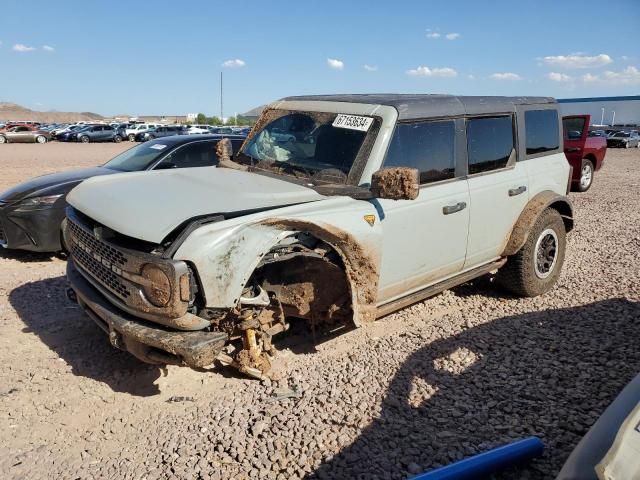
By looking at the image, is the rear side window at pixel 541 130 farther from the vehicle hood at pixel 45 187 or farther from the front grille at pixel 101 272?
the vehicle hood at pixel 45 187

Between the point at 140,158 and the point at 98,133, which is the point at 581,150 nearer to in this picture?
the point at 140,158

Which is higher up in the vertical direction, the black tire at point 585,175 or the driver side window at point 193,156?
the driver side window at point 193,156

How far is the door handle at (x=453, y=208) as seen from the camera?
13.6ft

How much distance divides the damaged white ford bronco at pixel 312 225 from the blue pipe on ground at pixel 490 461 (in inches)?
50.7

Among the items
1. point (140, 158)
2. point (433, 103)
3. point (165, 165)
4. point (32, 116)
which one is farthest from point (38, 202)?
point (32, 116)

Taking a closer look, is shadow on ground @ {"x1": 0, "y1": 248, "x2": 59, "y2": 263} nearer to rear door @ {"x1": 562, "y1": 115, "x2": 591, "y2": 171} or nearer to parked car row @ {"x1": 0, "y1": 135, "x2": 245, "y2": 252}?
parked car row @ {"x1": 0, "y1": 135, "x2": 245, "y2": 252}

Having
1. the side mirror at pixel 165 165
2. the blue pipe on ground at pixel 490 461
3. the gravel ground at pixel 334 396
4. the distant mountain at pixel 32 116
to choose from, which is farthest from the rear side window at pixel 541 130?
the distant mountain at pixel 32 116

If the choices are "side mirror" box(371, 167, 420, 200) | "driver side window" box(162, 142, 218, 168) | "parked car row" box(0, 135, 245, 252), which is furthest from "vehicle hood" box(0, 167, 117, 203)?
"side mirror" box(371, 167, 420, 200)

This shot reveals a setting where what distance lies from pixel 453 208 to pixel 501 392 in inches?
59.3

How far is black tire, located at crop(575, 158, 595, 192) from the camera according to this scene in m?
12.8

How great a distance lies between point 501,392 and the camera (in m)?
3.50

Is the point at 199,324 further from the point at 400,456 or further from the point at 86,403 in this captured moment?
the point at 400,456

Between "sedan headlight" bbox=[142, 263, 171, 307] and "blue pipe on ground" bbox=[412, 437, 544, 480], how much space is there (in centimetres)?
164

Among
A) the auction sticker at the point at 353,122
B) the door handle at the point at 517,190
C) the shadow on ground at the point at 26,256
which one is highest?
the auction sticker at the point at 353,122
